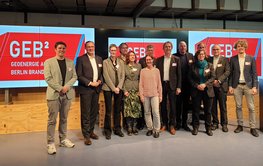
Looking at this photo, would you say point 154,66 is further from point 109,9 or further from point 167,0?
point 109,9

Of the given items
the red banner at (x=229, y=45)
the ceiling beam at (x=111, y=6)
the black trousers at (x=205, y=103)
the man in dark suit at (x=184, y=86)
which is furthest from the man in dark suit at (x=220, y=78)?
the ceiling beam at (x=111, y=6)

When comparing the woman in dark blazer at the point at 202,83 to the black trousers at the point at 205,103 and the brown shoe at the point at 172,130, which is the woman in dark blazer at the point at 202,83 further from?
the brown shoe at the point at 172,130

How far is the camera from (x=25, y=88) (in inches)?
203

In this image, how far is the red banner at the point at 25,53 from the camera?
15.8 feet

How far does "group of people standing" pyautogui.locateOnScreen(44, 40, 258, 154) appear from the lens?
155 inches

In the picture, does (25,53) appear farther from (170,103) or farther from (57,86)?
(170,103)

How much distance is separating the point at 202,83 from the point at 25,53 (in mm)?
3354

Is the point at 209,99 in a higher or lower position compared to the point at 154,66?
lower

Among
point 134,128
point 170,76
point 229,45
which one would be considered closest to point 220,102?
point 170,76

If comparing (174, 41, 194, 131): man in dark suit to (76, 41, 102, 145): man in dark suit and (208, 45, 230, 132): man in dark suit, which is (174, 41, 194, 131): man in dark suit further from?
(76, 41, 102, 145): man in dark suit

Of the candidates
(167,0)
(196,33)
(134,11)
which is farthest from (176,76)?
(134,11)

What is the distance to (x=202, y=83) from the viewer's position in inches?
167

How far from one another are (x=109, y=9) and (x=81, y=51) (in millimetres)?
1778

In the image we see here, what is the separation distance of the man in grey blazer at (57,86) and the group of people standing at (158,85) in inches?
13.3
